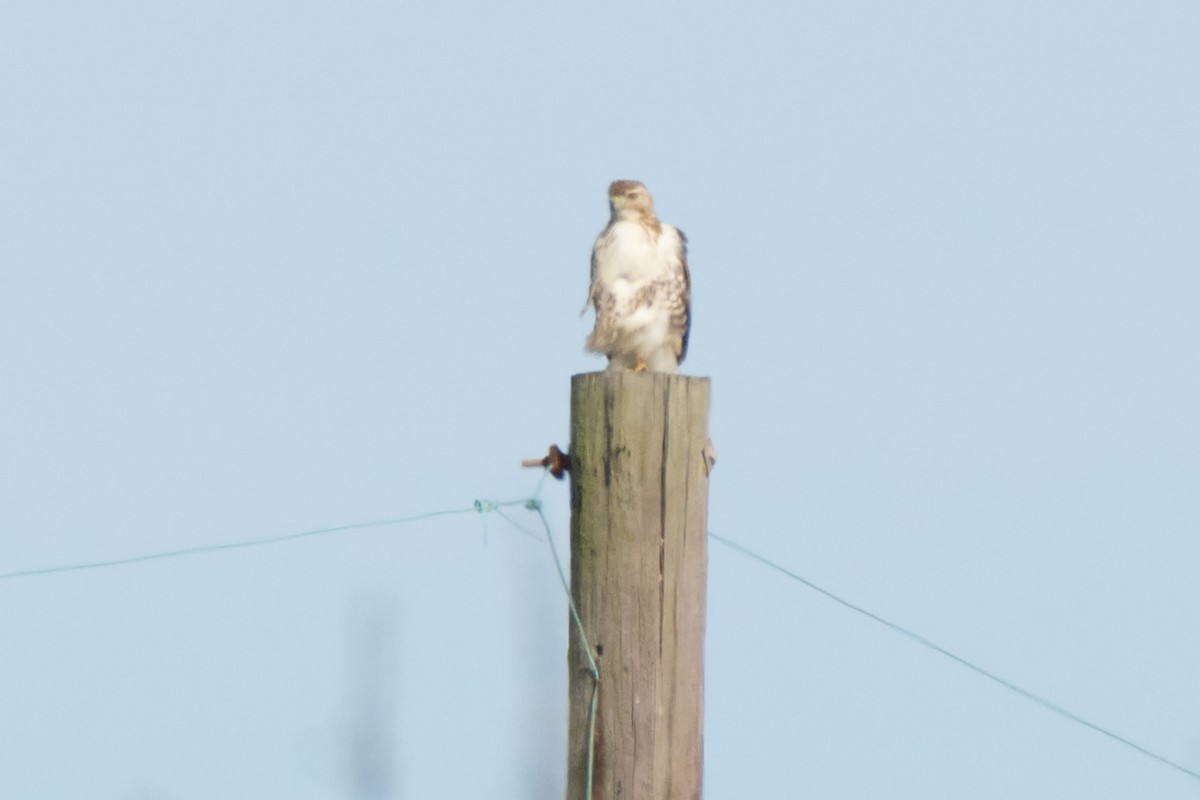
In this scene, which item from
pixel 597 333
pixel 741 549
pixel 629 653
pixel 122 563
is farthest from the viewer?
pixel 597 333

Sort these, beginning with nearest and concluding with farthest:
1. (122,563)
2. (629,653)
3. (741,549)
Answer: (629,653) → (741,549) → (122,563)

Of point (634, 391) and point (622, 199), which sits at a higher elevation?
point (622, 199)

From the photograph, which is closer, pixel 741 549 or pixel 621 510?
pixel 621 510

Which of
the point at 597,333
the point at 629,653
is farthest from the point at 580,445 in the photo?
the point at 597,333

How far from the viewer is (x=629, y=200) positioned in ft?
18.5

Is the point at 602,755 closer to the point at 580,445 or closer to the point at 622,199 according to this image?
the point at 580,445

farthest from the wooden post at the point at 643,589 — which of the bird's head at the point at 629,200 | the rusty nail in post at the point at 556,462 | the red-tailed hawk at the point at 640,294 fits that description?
the bird's head at the point at 629,200

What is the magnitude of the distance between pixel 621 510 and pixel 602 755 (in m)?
0.50

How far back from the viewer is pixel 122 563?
3.73 metres

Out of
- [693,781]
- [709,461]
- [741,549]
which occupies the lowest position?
[693,781]

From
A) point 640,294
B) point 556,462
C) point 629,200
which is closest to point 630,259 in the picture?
point 640,294

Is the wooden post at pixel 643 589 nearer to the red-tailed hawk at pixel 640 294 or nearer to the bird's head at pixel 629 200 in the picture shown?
the red-tailed hawk at pixel 640 294

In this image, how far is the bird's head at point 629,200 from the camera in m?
5.61

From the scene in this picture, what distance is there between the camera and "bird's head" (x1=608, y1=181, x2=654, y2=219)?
18.4 ft
